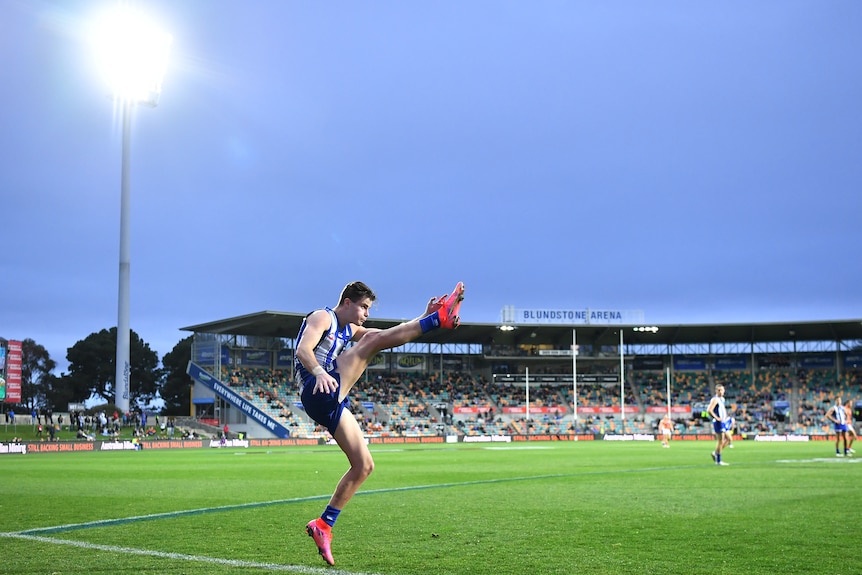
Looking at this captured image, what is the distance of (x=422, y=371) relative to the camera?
3533 inches

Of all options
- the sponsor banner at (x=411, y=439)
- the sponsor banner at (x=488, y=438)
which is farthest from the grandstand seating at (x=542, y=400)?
the sponsor banner at (x=488, y=438)

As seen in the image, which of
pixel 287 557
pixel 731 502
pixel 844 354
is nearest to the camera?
pixel 287 557

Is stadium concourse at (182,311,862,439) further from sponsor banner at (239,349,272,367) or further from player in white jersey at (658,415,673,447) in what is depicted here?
player in white jersey at (658,415,673,447)

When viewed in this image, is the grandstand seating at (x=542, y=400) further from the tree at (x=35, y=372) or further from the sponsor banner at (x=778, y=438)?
the tree at (x=35, y=372)

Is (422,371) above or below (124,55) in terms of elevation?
below

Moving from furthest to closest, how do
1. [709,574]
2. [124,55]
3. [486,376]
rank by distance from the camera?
[486,376] → [124,55] → [709,574]

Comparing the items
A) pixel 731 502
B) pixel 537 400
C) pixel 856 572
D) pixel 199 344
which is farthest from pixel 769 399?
pixel 856 572

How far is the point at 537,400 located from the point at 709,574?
80.7 m

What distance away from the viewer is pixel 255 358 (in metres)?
82.6

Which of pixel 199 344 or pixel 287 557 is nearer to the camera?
pixel 287 557

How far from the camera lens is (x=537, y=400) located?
86.8 m

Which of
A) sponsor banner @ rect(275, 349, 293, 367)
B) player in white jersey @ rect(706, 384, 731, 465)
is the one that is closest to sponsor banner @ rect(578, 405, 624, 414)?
sponsor banner @ rect(275, 349, 293, 367)

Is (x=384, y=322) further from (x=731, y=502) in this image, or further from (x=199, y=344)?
(x=731, y=502)

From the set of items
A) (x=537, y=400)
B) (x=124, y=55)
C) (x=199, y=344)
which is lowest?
(x=537, y=400)
